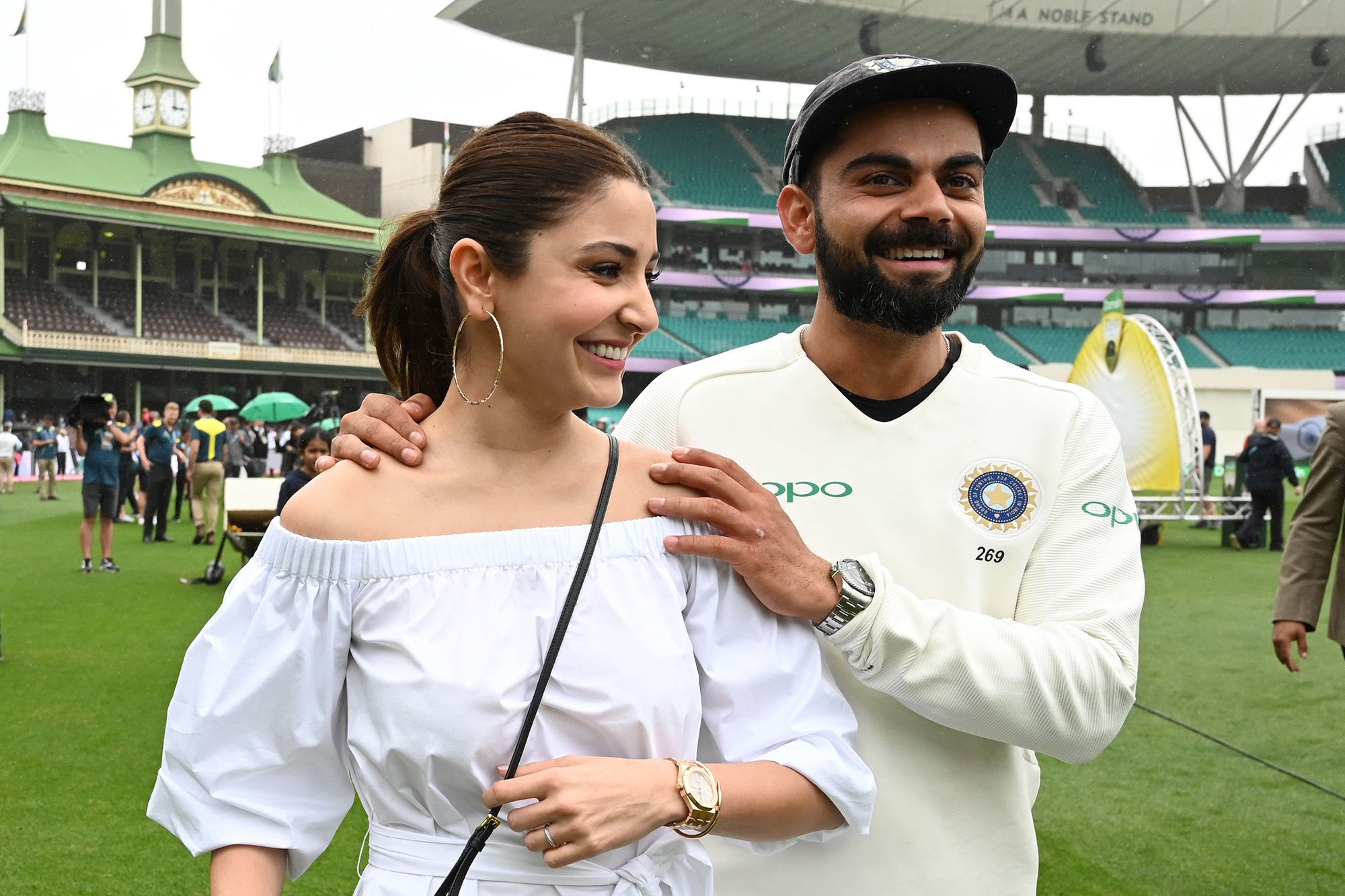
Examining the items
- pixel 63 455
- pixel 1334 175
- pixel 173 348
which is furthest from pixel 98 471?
pixel 1334 175

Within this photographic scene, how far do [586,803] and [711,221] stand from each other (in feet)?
130

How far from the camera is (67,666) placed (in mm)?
7508

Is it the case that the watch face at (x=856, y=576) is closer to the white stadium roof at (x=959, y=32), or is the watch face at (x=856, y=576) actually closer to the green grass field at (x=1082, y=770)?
the green grass field at (x=1082, y=770)

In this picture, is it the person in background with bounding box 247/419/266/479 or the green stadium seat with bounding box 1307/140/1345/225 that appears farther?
the green stadium seat with bounding box 1307/140/1345/225

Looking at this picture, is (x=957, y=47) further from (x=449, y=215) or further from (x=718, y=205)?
(x=449, y=215)

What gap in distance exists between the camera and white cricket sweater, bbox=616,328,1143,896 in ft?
5.49

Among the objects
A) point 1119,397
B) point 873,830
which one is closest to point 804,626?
point 873,830

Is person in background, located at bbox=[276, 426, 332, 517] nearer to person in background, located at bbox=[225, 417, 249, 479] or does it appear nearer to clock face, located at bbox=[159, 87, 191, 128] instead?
person in background, located at bbox=[225, 417, 249, 479]

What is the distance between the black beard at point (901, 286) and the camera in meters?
1.85

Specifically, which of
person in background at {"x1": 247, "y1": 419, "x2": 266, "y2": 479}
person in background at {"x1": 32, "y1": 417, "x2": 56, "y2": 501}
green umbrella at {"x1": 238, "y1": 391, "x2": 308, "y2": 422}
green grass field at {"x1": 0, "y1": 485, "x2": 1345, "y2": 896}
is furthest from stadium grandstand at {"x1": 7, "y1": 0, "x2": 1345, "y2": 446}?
green grass field at {"x1": 0, "y1": 485, "x2": 1345, "y2": 896}

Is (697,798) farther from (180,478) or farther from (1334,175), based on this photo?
(1334,175)

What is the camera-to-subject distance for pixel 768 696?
1.57m

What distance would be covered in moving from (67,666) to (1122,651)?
23.7 ft

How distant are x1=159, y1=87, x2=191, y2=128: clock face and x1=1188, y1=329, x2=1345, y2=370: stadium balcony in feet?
108
